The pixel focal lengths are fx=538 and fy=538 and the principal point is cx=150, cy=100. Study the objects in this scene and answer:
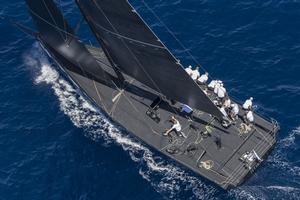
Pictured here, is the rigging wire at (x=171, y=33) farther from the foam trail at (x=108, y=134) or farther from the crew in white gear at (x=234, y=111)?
the foam trail at (x=108, y=134)

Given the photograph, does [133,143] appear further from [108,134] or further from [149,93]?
[149,93]

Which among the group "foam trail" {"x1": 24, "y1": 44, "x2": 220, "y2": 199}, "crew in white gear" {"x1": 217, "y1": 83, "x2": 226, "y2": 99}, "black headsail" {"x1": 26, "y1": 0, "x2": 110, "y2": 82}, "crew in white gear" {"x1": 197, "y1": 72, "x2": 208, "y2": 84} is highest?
"crew in white gear" {"x1": 217, "y1": 83, "x2": 226, "y2": 99}

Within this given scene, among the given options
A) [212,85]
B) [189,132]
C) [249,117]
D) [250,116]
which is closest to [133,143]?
[189,132]

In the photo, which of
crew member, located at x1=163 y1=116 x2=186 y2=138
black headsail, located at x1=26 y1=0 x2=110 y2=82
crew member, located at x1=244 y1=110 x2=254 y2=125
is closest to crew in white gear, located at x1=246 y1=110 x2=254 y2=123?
crew member, located at x1=244 y1=110 x2=254 y2=125

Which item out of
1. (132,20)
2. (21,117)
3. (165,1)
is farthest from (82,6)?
(165,1)

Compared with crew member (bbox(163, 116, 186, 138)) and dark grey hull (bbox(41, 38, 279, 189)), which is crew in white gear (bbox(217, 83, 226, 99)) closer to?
dark grey hull (bbox(41, 38, 279, 189))

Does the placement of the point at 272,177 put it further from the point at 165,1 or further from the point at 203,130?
the point at 165,1

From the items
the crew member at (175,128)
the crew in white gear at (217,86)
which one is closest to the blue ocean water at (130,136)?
the crew member at (175,128)
